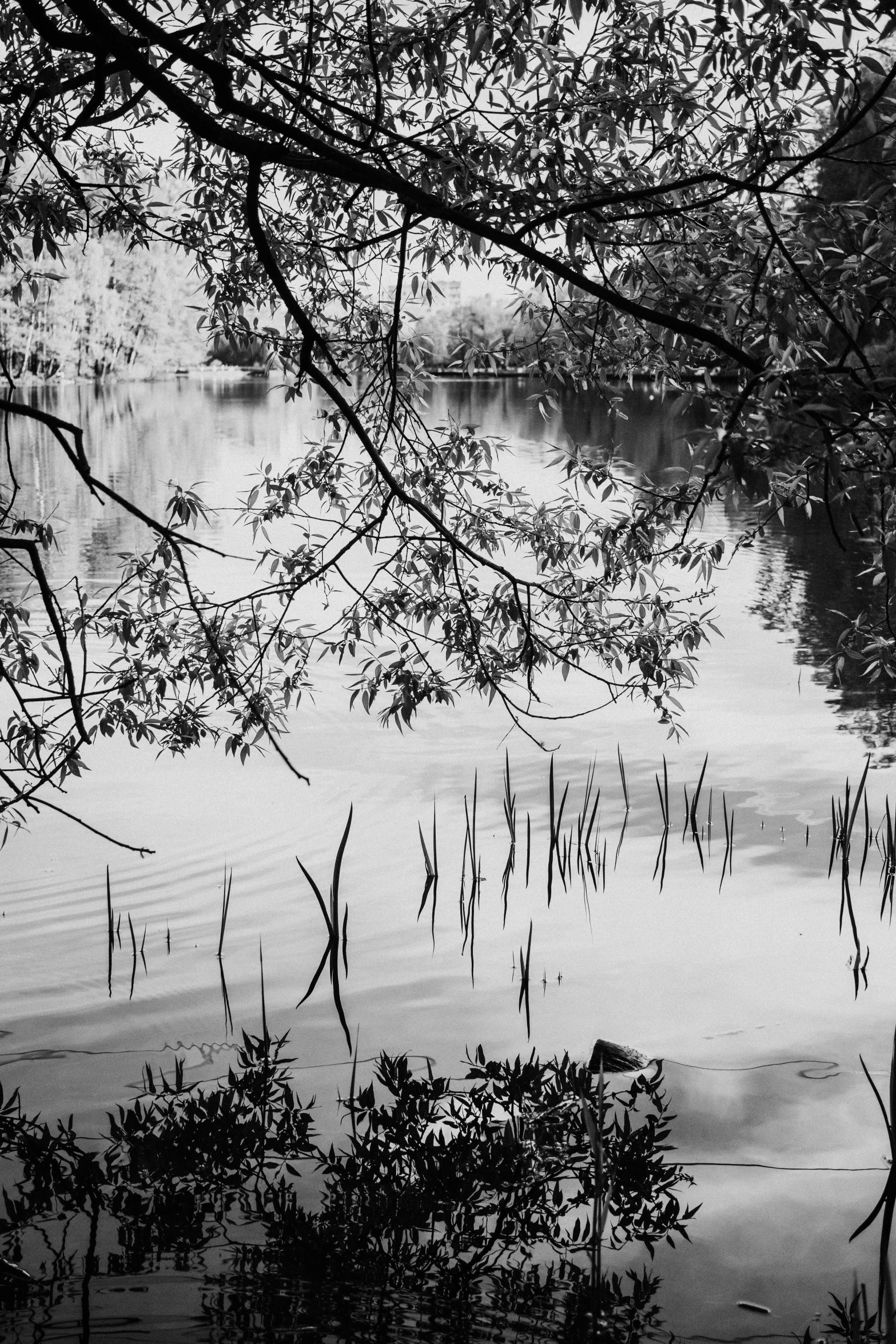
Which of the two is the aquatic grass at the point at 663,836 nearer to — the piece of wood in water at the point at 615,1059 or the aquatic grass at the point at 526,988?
the aquatic grass at the point at 526,988

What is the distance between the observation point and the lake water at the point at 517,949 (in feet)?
15.3

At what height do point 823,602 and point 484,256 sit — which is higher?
point 484,256

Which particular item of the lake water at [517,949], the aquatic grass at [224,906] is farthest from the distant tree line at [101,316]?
the aquatic grass at [224,906]

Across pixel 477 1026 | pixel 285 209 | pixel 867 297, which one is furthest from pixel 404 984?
pixel 285 209

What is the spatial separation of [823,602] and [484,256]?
15.3m

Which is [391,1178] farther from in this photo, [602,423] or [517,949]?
[602,423]

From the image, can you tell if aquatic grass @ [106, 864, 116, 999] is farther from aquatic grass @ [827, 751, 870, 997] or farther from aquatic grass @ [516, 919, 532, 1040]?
aquatic grass @ [827, 751, 870, 997]

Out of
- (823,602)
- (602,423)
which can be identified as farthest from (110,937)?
(602,423)

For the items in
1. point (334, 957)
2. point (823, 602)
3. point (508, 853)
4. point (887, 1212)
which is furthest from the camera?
point (823, 602)

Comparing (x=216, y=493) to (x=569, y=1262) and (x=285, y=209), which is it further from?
(x=569, y=1262)

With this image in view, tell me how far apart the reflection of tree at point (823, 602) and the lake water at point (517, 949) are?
0.21 meters

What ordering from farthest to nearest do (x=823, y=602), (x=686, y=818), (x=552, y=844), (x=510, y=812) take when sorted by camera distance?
(x=823, y=602), (x=686, y=818), (x=510, y=812), (x=552, y=844)

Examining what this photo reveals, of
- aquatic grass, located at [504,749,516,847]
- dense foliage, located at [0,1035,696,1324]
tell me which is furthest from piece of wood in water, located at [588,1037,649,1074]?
aquatic grass, located at [504,749,516,847]

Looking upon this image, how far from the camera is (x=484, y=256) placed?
6773mm
